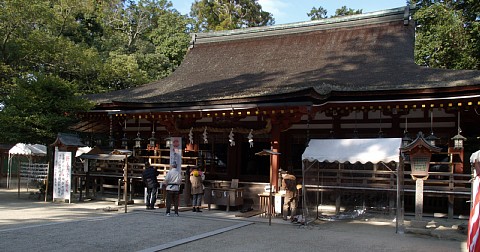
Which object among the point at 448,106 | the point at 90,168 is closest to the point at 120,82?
the point at 90,168

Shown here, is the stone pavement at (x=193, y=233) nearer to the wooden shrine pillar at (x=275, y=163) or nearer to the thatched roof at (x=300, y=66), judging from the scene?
the wooden shrine pillar at (x=275, y=163)

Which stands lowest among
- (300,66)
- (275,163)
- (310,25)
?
(275,163)

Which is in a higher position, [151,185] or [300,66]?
[300,66]

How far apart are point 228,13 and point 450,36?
26106mm

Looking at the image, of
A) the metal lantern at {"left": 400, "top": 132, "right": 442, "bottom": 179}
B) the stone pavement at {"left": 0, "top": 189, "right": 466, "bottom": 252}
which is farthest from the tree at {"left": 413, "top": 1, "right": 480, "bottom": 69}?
the metal lantern at {"left": 400, "top": 132, "right": 442, "bottom": 179}

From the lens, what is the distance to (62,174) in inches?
510

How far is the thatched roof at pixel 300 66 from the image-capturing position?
11.2m

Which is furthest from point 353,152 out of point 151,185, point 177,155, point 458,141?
point 151,185

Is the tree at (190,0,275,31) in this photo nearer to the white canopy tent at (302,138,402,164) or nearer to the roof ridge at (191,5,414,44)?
the roof ridge at (191,5,414,44)

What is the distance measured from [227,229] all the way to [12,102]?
8895mm

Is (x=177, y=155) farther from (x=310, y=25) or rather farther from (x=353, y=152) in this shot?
(x=310, y=25)

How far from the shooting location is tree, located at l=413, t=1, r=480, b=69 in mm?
18891

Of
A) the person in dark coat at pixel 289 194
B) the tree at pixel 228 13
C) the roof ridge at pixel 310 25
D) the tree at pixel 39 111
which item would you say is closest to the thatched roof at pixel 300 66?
the roof ridge at pixel 310 25

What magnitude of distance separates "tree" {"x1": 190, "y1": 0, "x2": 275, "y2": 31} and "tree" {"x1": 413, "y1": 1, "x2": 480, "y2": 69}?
23121mm
